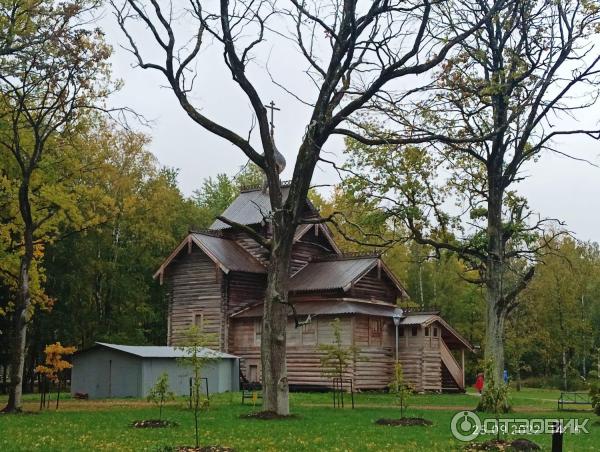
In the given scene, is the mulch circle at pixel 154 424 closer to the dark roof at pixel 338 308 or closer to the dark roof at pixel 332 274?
the dark roof at pixel 338 308

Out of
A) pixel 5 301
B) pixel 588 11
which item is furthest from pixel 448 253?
pixel 5 301

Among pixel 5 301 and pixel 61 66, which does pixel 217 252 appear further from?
pixel 61 66

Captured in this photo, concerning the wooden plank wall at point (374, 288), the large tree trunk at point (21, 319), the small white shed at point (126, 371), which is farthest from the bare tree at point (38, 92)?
the wooden plank wall at point (374, 288)

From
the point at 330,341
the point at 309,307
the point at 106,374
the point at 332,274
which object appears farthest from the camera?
the point at 332,274

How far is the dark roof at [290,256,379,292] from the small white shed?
703cm

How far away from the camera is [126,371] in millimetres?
34781

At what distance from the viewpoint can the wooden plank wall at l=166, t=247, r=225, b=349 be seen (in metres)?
42.7

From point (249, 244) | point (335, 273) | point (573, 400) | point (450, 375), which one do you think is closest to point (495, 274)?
point (573, 400)

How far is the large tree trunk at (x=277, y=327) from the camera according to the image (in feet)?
68.8

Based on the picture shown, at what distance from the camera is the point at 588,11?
24.5m

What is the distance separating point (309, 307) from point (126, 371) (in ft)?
32.8

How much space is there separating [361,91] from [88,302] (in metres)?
35.1

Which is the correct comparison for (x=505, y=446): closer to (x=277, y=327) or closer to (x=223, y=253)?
(x=277, y=327)

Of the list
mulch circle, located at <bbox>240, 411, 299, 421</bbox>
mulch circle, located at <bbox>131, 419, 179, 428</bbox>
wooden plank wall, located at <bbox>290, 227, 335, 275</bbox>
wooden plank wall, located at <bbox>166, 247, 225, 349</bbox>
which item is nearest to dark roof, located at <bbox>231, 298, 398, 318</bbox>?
wooden plank wall, located at <bbox>166, 247, 225, 349</bbox>
